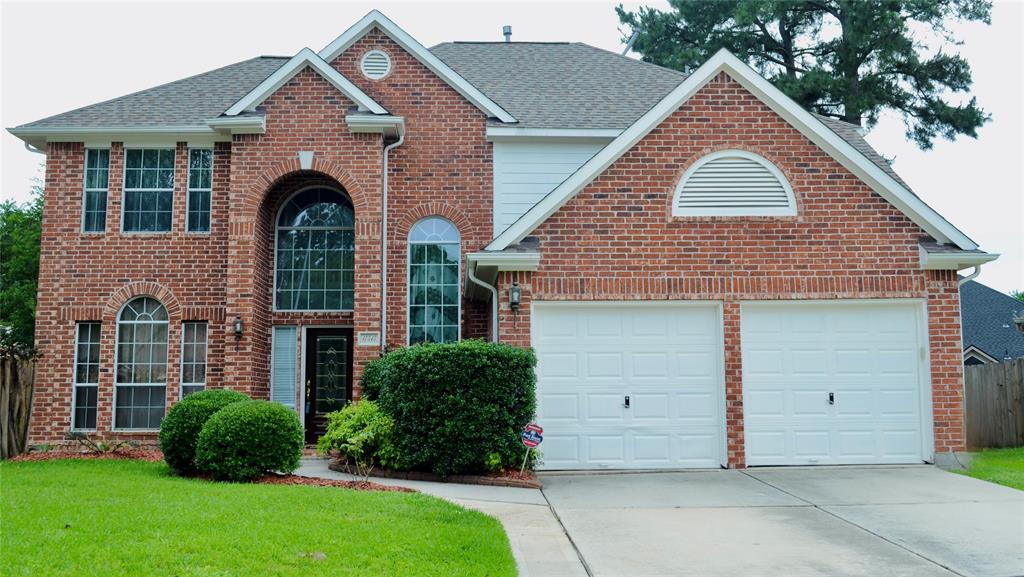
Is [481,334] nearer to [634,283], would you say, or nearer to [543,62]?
[634,283]

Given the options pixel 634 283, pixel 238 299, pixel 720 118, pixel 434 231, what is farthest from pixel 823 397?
pixel 238 299

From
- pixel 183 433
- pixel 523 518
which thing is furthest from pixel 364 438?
pixel 523 518

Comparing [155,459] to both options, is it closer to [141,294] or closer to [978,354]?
[141,294]

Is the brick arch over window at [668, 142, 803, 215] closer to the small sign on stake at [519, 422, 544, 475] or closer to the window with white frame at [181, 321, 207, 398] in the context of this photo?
the small sign on stake at [519, 422, 544, 475]

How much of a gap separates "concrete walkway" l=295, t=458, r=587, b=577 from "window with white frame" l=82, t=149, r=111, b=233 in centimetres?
673

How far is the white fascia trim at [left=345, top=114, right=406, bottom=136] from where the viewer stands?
14.3 meters

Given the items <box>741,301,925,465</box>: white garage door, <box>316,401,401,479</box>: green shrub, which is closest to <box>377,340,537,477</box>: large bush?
<box>316,401,401,479</box>: green shrub

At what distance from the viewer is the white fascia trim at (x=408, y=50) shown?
610 inches

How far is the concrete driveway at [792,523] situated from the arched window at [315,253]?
20.1ft

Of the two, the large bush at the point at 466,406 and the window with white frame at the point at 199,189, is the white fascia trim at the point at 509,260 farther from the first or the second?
the window with white frame at the point at 199,189

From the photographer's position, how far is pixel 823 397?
38.8 ft

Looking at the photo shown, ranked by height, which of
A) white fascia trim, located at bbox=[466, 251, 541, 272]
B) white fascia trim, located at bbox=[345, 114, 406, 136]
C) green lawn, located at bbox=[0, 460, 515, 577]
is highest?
white fascia trim, located at bbox=[345, 114, 406, 136]

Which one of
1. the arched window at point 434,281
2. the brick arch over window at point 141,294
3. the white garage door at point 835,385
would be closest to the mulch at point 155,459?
the brick arch over window at point 141,294

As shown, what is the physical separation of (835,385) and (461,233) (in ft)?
22.5
